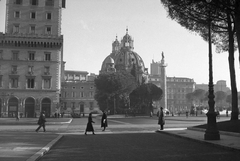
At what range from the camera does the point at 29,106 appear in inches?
2121

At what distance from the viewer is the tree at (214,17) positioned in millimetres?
16797

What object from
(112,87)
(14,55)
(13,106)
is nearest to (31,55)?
(14,55)

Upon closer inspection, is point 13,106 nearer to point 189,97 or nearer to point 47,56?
point 47,56

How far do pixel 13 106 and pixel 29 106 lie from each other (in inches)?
108

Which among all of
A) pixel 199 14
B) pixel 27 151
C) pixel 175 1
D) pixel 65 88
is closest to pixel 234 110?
pixel 199 14

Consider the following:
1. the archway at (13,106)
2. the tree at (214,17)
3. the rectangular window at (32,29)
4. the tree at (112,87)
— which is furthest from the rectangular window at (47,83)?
the tree at (214,17)

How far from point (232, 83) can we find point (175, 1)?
24.5 ft

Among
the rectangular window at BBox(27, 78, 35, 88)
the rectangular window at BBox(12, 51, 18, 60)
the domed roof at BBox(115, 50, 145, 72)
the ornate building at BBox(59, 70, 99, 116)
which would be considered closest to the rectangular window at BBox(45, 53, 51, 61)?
the rectangular window at BBox(27, 78, 35, 88)

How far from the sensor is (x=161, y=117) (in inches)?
880

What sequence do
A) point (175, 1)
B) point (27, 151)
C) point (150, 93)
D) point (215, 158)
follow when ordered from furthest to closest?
point (150, 93) < point (175, 1) < point (27, 151) < point (215, 158)

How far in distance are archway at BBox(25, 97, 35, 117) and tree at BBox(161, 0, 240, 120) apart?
37621 millimetres

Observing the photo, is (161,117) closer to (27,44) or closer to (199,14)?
(199,14)

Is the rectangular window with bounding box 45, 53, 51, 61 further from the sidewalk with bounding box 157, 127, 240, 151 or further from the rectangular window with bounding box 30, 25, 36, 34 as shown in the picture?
the sidewalk with bounding box 157, 127, 240, 151

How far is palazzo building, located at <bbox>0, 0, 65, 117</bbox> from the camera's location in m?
53.3
